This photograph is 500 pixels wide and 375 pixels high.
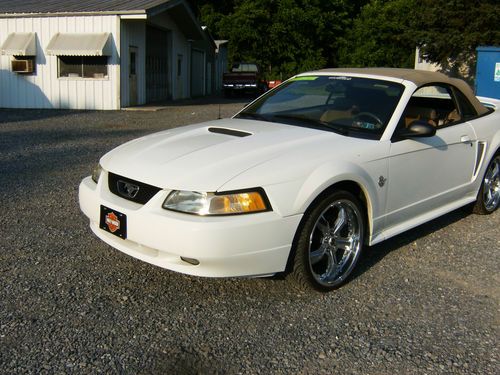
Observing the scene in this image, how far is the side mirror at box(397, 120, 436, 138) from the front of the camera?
4.20m

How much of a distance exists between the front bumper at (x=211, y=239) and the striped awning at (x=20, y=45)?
17.1 metres

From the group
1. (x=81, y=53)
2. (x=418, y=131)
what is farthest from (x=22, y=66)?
(x=418, y=131)

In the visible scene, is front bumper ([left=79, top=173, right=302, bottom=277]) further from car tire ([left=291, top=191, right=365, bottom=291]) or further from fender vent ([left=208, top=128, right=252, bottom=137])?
fender vent ([left=208, top=128, right=252, bottom=137])

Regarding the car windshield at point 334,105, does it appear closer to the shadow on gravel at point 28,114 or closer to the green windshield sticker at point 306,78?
the green windshield sticker at point 306,78

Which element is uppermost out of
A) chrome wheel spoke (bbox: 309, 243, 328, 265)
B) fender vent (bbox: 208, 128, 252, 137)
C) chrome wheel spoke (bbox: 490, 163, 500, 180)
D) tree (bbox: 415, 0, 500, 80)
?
tree (bbox: 415, 0, 500, 80)

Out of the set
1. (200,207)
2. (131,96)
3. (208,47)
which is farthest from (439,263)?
(208,47)

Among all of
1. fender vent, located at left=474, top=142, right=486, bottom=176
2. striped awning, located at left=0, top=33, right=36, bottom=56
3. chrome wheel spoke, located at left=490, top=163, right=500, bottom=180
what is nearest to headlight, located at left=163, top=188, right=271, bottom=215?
fender vent, located at left=474, top=142, right=486, bottom=176

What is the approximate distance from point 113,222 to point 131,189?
0.24 m

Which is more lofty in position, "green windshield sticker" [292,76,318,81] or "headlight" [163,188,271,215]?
"green windshield sticker" [292,76,318,81]

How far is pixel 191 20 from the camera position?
75.1ft

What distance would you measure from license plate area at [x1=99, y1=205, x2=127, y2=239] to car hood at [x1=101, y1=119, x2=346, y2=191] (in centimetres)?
26

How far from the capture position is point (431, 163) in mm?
4559

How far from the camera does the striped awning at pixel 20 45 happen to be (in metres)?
18.6

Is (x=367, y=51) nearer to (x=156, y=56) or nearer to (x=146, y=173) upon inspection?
(x=156, y=56)
